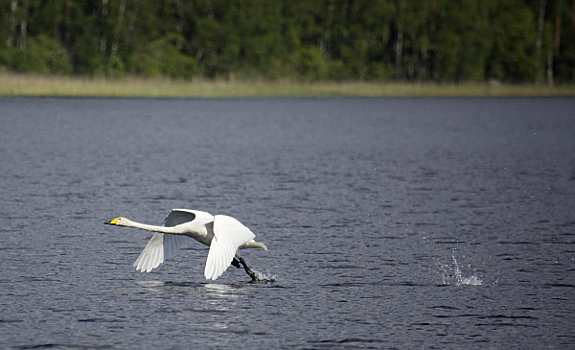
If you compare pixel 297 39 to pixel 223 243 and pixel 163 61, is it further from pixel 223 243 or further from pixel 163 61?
pixel 223 243

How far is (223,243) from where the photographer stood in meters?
9.57

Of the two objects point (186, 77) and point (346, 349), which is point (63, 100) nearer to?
point (186, 77)

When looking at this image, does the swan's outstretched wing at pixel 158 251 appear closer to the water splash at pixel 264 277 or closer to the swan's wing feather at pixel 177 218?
the swan's wing feather at pixel 177 218

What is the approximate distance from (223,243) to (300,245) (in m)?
2.85

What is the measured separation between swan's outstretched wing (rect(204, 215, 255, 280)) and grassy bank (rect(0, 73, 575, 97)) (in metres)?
40.1

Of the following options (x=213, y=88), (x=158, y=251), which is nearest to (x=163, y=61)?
(x=213, y=88)

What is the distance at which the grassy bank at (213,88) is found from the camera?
49156 millimetres

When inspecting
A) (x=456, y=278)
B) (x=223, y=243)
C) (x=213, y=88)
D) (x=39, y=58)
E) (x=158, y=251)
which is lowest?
(x=213, y=88)

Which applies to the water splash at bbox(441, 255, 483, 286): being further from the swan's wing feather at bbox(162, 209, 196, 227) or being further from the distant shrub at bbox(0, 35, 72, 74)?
the distant shrub at bbox(0, 35, 72, 74)

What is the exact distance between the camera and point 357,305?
29.9 feet

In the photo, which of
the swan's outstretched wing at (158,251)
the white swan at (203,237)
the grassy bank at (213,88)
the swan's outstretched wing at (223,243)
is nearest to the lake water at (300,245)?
the swan's outstretched wing at (158,251)

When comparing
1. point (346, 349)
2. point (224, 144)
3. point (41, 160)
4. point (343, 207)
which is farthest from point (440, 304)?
point (224, 144)

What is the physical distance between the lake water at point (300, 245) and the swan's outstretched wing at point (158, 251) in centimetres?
16

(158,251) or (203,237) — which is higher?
(203,237)
